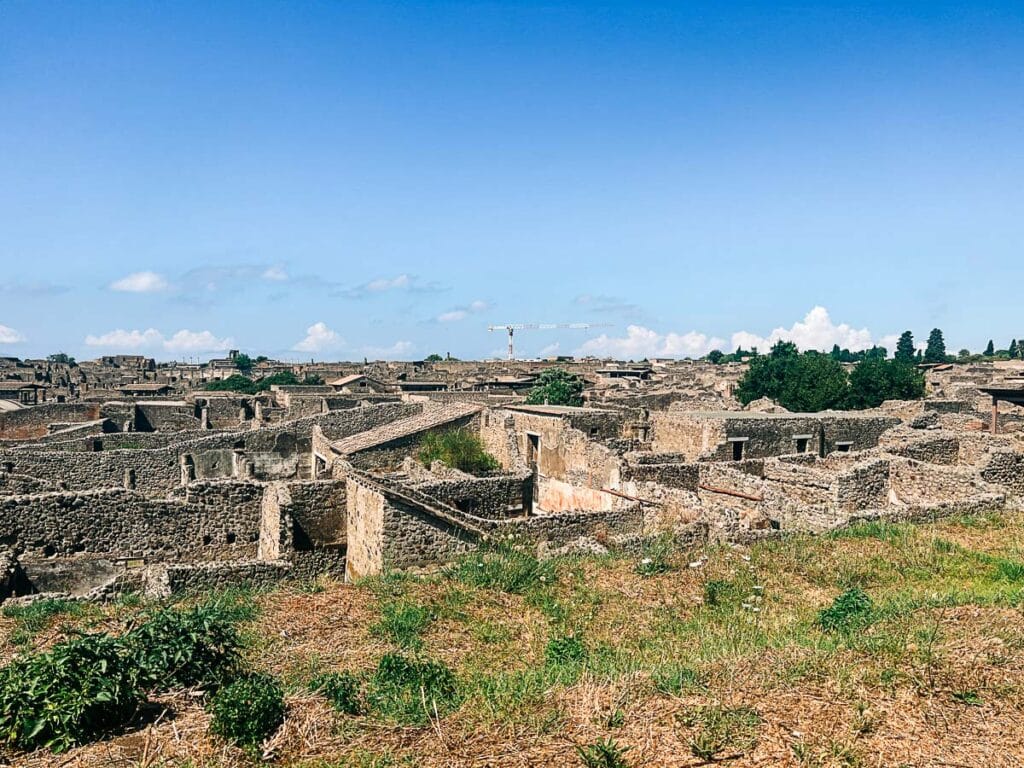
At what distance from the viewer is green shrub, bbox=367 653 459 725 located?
18.9 feet

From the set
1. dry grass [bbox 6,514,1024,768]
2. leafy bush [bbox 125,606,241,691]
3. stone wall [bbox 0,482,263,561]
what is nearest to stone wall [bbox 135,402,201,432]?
stone wall [bbox 0,482,263,561]

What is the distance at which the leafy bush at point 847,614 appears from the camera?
8055 millimetres

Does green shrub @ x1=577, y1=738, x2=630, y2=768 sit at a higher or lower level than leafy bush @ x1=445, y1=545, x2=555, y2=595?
higher

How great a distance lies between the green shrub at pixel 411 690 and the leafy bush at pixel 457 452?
1375cm

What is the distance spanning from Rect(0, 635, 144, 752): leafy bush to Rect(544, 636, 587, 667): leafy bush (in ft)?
12.3

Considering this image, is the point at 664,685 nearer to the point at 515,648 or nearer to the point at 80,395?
the point at 515,648

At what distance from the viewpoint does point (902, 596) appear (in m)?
9.35

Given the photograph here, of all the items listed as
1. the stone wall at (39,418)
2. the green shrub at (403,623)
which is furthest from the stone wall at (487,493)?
the stone wall at (39,418)

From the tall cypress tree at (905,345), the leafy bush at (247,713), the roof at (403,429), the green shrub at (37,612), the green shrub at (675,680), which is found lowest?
the green shrub at (37,612)

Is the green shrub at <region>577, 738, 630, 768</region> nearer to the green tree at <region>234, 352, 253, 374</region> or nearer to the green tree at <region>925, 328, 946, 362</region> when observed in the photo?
the green tree at <region>234, 352, 253, 374</region>

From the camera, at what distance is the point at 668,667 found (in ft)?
21.6

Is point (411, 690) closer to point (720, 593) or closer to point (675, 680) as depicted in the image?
point (675, 680)

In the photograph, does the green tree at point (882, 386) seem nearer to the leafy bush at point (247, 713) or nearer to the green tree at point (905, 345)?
the leafy bush at point (247, 713)

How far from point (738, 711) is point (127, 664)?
4.75 m
